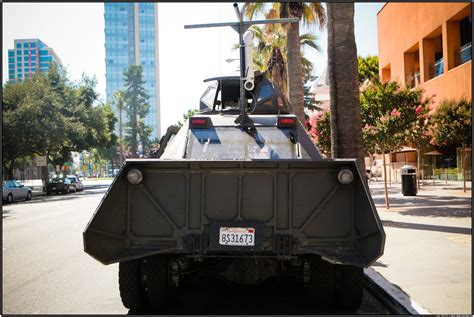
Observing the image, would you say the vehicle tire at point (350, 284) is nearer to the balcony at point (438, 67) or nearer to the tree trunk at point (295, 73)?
the tree trunk at point (295, 73)

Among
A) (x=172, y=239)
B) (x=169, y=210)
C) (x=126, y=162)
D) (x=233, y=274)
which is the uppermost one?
(x=126, y=162)

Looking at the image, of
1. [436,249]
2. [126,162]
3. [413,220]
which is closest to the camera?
[126,162]

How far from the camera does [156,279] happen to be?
507 cm

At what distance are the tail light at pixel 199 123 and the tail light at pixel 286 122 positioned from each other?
912 millimetres

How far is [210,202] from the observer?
4.89m

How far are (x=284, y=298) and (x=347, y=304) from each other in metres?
0.89

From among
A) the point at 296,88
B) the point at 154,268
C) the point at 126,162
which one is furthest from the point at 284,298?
the point at 296,88

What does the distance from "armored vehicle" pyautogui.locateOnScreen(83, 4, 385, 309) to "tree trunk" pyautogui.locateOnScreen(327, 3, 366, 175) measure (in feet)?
24.2

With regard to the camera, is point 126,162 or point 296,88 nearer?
point 126,162

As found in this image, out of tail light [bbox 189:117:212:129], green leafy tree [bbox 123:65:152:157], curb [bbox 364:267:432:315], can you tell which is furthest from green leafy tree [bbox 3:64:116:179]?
green leafy tree [bbox 123:65:152:157]

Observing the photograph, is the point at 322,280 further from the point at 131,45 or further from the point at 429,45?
the point at 131,45

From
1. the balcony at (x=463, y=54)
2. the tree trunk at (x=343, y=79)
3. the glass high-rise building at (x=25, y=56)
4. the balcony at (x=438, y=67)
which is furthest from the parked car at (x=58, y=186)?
the glass high-rise building at (x=25, y=56)

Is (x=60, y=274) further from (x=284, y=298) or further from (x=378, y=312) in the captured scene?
(x=378, y=312)

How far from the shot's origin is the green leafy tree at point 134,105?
107 meters
